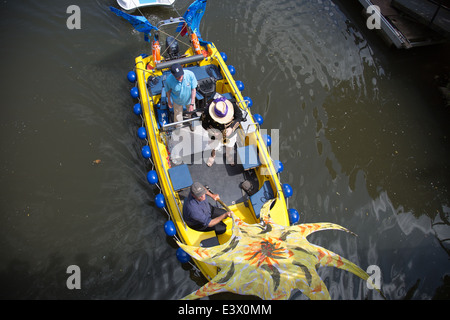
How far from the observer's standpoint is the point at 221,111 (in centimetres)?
514

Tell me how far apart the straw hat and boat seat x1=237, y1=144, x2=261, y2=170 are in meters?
0.83

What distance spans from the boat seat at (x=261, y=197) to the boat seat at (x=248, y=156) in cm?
43

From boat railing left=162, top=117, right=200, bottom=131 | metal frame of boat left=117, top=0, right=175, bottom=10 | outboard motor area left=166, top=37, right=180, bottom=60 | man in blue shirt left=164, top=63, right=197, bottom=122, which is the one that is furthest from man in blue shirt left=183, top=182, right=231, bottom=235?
metal frame of boat left=117, top=0, right=175, bottom=10

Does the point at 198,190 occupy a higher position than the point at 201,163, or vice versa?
the point at 198,190

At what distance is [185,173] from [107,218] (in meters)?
2.02

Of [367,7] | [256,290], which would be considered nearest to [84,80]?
[256,290]

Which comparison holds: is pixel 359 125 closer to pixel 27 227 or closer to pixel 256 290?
pixel 256 290

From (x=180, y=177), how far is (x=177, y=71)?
1.82 metres

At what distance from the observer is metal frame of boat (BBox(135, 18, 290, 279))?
5.52 metres

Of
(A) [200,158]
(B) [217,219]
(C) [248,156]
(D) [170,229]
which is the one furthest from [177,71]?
(D) [170,229]

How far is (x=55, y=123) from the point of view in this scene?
24.5ft

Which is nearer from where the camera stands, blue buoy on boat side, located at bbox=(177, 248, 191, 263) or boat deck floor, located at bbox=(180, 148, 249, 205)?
blue buoy on boat side, located at bbox=(177, 248, 191, 263)

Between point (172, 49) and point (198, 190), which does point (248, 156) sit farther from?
point (172, 49)

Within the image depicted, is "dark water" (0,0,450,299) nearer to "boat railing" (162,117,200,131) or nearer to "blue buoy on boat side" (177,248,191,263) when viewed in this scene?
"blue buoy on boat side" (177,248,191,263)
